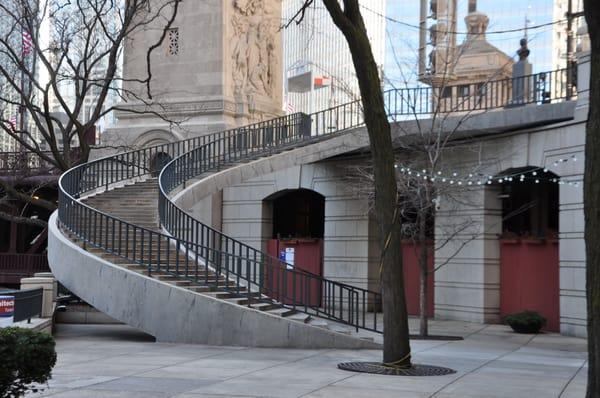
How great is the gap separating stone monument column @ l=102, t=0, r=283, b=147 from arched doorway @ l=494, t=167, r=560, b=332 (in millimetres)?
11166

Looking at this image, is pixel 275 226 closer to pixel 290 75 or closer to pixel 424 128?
pixel 424 128

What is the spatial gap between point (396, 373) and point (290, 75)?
41809 millimetres

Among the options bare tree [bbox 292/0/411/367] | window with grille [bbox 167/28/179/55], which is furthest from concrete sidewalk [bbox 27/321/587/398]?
window with grille [bbox 167/28/179/55]

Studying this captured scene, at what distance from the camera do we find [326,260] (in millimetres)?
28312

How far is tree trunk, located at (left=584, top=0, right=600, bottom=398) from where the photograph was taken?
7.62 metres

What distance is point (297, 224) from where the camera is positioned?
3234cm

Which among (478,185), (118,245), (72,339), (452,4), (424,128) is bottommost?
(72,339)

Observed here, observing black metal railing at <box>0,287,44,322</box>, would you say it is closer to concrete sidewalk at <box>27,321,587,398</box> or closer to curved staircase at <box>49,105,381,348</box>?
concrete sidewalk at <box>27,321,587,398</box>

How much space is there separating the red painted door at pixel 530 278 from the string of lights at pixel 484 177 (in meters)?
1.78

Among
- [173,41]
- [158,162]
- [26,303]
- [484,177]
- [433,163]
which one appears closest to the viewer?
[26,303]

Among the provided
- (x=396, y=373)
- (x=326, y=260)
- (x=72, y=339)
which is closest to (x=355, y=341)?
(x=396, y=373)

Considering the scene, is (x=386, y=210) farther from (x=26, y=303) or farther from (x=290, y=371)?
(x=26, y=303)

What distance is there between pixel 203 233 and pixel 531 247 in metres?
8.91

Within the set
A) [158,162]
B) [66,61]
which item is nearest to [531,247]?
[158,162]
